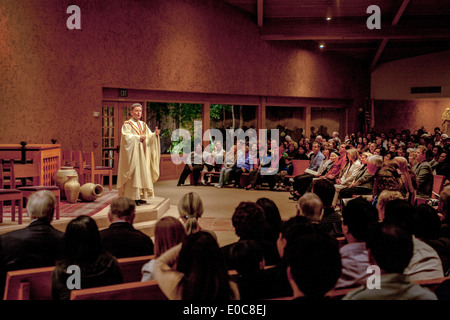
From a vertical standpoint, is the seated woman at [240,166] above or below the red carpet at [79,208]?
above

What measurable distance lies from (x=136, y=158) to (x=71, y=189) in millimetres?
1056

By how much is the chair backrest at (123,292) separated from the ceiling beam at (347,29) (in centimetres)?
1144

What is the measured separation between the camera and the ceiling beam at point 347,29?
12719 mm

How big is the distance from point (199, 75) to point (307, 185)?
4.32 m

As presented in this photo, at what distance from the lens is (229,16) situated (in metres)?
12.2

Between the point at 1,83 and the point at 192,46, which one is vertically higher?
the point at 192,46

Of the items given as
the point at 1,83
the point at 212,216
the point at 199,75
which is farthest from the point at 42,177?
the point at 199,75

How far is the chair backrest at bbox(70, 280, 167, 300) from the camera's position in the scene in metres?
1.99

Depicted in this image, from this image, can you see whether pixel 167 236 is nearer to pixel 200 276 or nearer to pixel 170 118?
pixel 200 276

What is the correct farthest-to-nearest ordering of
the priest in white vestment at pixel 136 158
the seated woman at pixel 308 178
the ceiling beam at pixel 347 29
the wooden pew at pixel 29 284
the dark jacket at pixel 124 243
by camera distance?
the ceiling beam at pixel 347 29, the seated woman at pixel 308 178, the priest in white vestment at pixel 136 158, the dark jacket at pixel 124 243, the wooden pew at pixel 29 284

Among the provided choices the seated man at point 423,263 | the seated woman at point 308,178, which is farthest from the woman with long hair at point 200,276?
the seated woman at point 308,178

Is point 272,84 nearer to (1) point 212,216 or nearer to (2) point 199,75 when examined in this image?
(2) point 199,75

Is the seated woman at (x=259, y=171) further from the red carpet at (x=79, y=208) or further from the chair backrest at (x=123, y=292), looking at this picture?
the chair backrest at (x=123, y=292)

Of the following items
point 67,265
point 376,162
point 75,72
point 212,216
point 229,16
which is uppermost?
point 229,16
